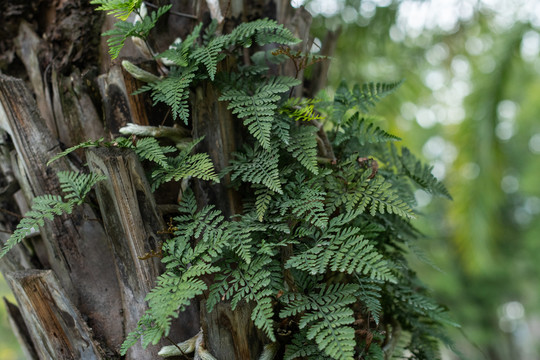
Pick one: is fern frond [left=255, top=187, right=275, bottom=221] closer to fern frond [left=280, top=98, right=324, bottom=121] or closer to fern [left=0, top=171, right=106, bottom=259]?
fern frond [left=280, top=98, right=324, bottom=121]

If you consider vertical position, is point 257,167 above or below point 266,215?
above

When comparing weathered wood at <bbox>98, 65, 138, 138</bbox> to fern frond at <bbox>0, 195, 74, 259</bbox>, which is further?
weathered wood at <bbox>98, 65, 138, 138</bbox>

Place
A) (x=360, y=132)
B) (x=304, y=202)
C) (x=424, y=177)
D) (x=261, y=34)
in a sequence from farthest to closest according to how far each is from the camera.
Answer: (x=424, y=177)
(x=360, y=132)
(x=261, y=34)
(x=304, y=202)

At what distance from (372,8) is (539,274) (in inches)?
472

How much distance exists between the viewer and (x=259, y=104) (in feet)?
4.09

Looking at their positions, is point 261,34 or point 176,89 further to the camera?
point 261,34

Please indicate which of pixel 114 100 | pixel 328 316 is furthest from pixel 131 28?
pixel 328 316

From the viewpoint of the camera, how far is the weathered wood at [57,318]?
1253 mm

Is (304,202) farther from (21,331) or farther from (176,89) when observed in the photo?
(21,331)

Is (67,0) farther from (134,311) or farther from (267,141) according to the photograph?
(134,311)

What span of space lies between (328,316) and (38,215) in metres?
0.82

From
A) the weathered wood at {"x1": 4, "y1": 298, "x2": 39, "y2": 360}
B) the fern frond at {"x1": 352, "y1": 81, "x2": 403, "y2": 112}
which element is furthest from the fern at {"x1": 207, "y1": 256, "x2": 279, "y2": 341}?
the weathered wood at {"x1": 4, "y1": 298, "x2": 39, "y2": 360}

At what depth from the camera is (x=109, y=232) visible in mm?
1262

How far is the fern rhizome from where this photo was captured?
1137mm
